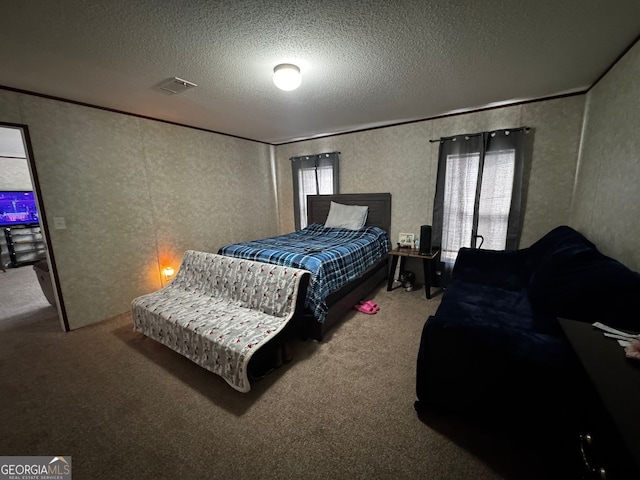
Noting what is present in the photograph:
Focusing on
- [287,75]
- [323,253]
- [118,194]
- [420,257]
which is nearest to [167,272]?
[118,194]

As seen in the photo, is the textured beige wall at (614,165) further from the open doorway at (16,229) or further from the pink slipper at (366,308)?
the open doorway at (16,229)

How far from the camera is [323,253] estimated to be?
2.64m

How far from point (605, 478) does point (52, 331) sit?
13.0 feet

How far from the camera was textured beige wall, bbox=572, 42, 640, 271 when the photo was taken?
1599mm

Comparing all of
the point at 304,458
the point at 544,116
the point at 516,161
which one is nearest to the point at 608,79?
the point at 544,116

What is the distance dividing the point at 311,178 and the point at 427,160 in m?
1.85

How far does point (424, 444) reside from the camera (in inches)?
53.5

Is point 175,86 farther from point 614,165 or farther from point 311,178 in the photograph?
point 614,165

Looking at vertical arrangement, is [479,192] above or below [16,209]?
above

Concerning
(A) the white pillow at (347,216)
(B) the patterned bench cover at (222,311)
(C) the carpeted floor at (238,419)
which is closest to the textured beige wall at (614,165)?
(C) the carpeted floor at (238,419)

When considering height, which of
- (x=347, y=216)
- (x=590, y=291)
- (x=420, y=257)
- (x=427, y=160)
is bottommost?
(x=420, y=257)

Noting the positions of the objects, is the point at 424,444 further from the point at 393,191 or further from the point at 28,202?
the point at 28,202

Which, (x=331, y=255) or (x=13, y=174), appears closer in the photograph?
(x=331, y=255)

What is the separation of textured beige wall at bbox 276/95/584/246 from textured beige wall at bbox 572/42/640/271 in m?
0.25
